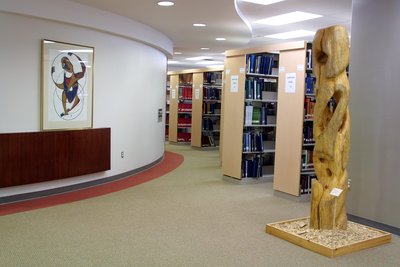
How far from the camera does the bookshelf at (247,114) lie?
6.99 metres

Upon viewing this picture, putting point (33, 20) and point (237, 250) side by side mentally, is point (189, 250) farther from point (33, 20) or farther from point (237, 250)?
point (33, 20)

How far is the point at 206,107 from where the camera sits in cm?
1195

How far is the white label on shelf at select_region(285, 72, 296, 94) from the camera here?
19.7 feet

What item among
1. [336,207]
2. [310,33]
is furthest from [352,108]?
[310,33]

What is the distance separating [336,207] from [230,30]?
15.4 ft

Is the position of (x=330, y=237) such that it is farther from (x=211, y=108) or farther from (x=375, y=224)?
(x=211, y=108)

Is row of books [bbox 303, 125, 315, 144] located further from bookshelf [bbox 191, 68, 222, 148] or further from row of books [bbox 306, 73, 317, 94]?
bookshelf [bbox 191, 68, 222, 148]

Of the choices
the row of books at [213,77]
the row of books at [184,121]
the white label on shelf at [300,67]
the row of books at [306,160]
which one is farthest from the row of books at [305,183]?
the row of books at [184,121]

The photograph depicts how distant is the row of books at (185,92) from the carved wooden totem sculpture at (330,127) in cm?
852

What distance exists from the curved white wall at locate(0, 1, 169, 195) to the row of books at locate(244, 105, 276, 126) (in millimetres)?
2091

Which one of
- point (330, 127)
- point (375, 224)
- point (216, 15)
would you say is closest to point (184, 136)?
point (216, 15)

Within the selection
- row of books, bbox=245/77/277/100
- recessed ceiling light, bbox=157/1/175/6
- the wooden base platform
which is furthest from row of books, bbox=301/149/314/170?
recessed ceiling light, bbox=157/1/175/6

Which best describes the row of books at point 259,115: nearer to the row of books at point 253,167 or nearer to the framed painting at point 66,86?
the row of books at point 253,167

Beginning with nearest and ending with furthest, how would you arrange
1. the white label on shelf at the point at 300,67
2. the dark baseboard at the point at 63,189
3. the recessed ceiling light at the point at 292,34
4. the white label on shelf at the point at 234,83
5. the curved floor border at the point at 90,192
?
the curved floor border at the point at 90,192 → the dark baseboard at the point at 63,189 → the white label on shelf at the point at 300,67 → the white label on shelf at the point at 234,83 → the recessed ceiling light at the point at 292,34
